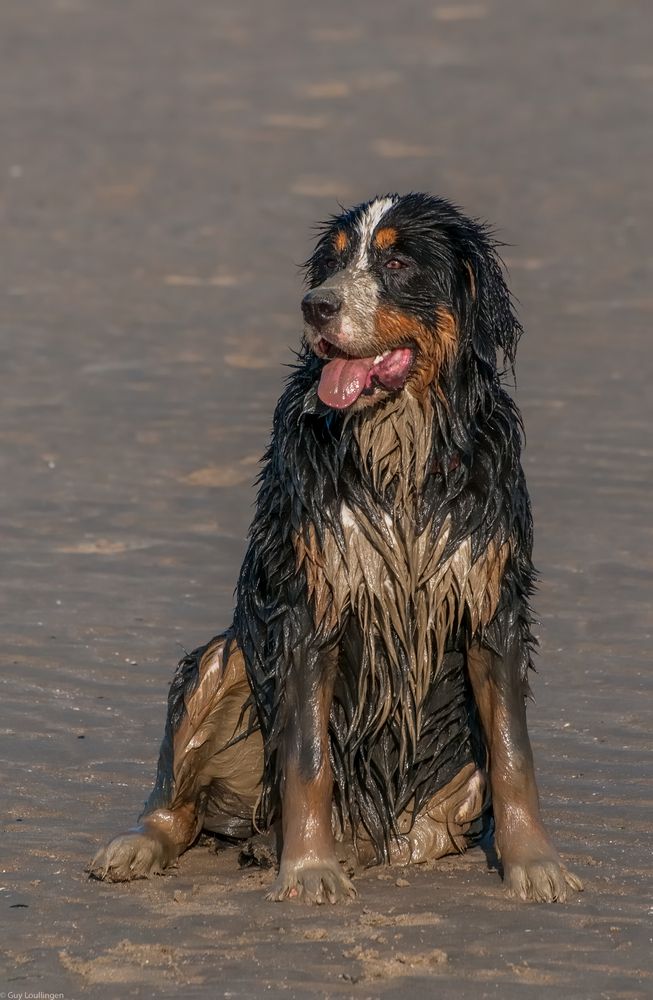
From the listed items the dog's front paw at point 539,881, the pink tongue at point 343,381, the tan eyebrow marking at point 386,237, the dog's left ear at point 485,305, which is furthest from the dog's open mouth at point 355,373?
the dog's front paw at point 539,881

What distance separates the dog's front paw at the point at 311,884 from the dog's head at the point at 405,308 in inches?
55.9

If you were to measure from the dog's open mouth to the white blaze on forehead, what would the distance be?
0.98ft

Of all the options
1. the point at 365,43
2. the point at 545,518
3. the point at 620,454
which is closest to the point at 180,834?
the point at 545,518

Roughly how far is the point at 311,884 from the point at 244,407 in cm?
617

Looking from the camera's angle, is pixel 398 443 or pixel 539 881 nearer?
pixel 539 881

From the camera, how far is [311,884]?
612 cm

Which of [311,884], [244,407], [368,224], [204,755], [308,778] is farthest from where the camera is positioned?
[244,407]

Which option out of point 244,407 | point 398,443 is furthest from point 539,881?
point 244,407

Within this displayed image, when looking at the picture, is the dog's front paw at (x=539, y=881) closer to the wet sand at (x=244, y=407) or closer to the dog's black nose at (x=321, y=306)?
the wet sand at (x=244, y=407)

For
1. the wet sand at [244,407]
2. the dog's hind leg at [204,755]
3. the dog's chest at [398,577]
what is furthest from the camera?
the dog's hind leg at [204,755]

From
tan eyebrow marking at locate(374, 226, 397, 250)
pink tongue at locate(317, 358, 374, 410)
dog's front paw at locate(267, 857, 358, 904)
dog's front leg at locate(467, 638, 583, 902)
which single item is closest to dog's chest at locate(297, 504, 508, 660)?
dog's front leg at locate(467, 638, 583, 902)

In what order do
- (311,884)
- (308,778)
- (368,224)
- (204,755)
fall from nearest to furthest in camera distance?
(311,884), (308,778), (368,224), (204,755)

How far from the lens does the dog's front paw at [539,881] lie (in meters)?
6.15

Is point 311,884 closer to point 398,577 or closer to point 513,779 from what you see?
point 513,779
